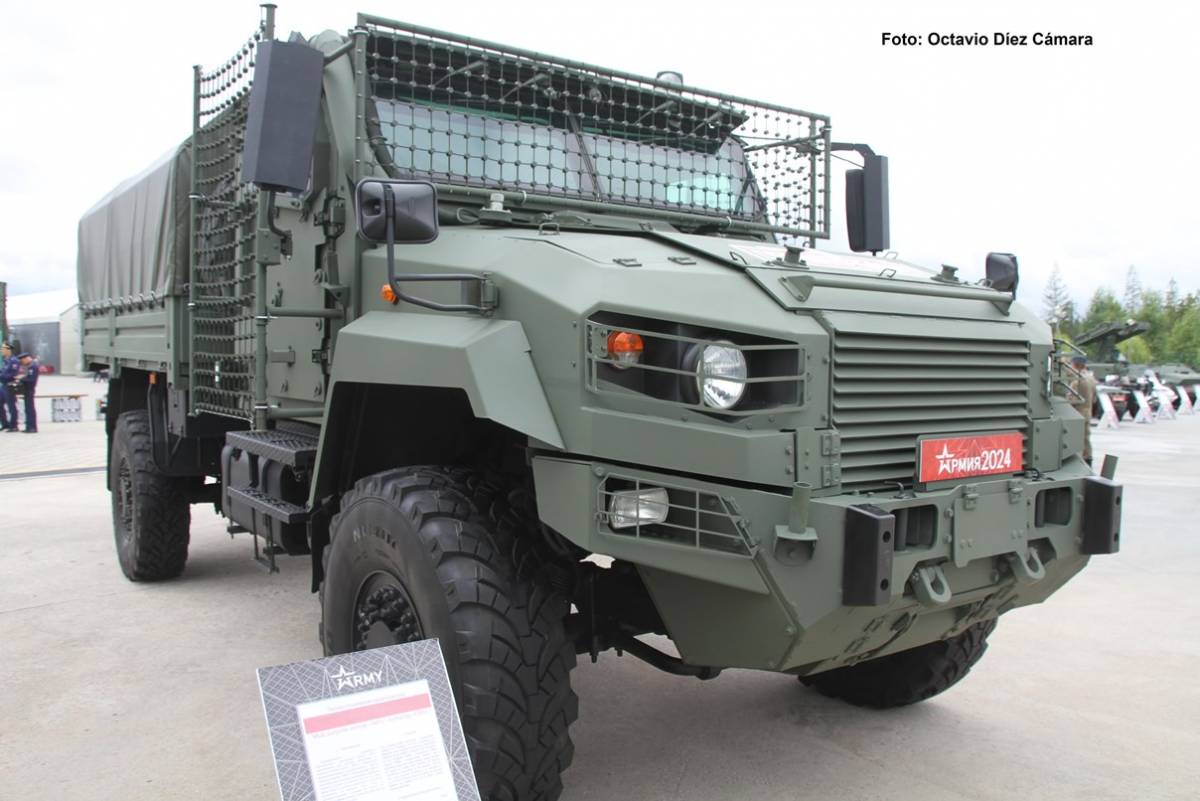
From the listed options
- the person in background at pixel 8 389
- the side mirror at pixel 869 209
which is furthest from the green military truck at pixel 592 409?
the person in background at pixel 8 389

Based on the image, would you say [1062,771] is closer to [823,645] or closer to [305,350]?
[823,645]

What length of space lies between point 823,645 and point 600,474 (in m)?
0.81

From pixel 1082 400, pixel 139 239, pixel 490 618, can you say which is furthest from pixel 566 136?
pixel 139 239

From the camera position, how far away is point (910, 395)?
3055 millimetres

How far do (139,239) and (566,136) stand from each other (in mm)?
3531

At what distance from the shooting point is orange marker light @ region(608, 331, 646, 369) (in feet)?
9.25

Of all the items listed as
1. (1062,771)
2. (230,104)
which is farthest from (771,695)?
(230,104)

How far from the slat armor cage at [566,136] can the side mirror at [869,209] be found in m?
0.22

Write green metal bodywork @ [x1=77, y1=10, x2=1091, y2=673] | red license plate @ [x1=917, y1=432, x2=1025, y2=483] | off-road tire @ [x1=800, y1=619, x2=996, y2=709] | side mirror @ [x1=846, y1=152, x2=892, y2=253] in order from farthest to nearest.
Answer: side mirror @ [x1=846, y1=152, x2=892, y2=253]
off-road tire @ [x1=800, y1=619, x2=996, y2=709]
red license plate @ [x1=917, y1=432, x2=1025, y2=483]
green metal bodywork @ [x1=77, y1=10, x2=1091, y2=673]

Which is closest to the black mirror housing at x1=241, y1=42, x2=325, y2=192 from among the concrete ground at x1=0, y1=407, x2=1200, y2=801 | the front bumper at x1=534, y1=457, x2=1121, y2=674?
the front bumper at x1=534, y1=457, x2=1121, y2=674

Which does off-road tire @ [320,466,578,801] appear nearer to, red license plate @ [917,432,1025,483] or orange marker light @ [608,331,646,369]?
orange marker light @ [608,331,646,369]

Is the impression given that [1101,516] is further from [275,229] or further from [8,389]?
[8,389]

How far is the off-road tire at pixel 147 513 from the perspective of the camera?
20.9ft

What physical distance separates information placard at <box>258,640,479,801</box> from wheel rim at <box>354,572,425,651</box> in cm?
49
